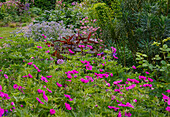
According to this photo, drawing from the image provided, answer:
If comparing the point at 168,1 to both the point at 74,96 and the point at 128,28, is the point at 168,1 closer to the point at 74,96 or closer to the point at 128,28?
the point at 128,28

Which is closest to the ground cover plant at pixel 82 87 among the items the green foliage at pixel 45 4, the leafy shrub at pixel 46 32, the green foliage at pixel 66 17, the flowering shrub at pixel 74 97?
the flowering shrub at pixel 74 97

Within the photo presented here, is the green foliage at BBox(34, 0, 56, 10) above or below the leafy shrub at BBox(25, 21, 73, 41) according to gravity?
above

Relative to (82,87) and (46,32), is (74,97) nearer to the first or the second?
(82,87)

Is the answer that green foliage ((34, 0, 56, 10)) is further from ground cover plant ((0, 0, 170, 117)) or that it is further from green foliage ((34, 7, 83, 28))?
ground cover plant ((0, 0, 170, 117))

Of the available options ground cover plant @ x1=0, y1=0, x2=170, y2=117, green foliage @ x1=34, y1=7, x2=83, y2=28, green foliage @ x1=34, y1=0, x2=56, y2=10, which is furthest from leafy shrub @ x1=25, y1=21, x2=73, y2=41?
green foliage @ x1=34, y1=0, x2=56, y2=10

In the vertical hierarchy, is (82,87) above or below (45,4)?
below

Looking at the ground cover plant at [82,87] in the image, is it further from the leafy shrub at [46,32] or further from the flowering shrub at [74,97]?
the leafy shrub at [46,32]

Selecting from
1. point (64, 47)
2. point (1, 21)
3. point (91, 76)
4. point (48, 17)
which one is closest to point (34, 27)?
point (64, 47)

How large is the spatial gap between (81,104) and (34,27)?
3752 millimetres

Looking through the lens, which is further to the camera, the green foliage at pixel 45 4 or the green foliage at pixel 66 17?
the green foliage at pixel 45 4

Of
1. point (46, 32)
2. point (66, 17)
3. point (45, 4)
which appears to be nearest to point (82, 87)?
point (46, 32)

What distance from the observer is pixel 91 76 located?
2.79m

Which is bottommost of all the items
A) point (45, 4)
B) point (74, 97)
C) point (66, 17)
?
point (74, 97)

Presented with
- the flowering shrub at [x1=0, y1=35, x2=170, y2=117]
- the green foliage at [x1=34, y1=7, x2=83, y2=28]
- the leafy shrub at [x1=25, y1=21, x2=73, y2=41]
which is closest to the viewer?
the flowering shrub at [x1=0, y1=35, x2=170, y2=117]
